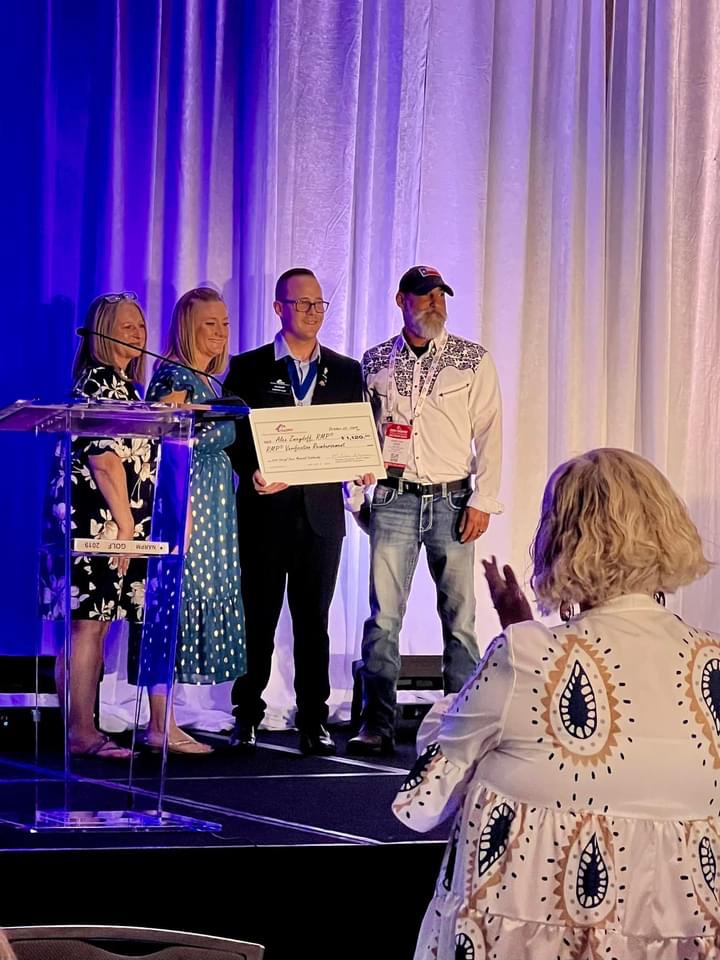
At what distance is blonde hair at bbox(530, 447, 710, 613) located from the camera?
1883 mm

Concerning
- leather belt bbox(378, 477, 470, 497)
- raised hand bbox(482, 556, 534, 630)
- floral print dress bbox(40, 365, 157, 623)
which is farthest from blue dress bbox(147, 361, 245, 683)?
raised hand bbox(482, 556, 534, 630)

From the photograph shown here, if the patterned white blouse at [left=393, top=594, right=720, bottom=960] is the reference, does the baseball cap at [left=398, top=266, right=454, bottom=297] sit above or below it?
above

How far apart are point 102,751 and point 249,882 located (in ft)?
3.16

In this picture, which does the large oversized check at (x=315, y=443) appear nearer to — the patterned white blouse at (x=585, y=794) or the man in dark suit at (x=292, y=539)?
the man in dark suit at (x=292, y=539)

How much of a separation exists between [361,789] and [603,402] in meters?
Result: 2.60

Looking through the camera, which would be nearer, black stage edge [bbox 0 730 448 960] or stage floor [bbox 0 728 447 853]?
black stage edge [bbox 0 730 448 960]

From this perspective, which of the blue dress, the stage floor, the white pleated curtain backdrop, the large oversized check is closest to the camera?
the stage floor

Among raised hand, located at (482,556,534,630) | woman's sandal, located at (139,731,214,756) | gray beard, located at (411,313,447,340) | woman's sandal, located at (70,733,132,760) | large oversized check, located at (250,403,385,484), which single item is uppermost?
gray beard, located at (411,313,447,340)

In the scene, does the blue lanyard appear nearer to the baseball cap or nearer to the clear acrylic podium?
the baseball cap

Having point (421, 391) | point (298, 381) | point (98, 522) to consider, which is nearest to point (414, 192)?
point (421, 391)

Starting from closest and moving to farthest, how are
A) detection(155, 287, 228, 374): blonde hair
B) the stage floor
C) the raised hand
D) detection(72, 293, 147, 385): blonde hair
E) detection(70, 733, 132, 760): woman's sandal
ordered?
the raised hand
the stage floor
detection(70, 733, 132, 760): woman's sandal
detection(72, 293, 147, 385): blonde hair
detection(155, 287, 228, 374): blonde hair

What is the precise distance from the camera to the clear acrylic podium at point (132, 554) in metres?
3.09

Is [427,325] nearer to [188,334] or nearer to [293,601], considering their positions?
[188,334]

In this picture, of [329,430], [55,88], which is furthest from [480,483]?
[55,88]
